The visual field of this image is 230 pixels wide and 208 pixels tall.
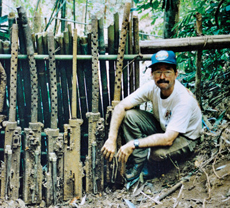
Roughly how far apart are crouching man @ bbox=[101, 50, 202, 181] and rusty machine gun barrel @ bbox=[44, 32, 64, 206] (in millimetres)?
513

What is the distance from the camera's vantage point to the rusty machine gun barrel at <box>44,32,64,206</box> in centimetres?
283

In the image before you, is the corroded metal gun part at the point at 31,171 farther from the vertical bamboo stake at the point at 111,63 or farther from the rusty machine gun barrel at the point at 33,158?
the vertical bamboo stake at the point at 111,63

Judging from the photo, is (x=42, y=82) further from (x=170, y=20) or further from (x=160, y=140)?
(x=170, y=20)

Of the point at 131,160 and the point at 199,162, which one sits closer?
the point at 199,162

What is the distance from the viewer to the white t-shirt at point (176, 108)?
8.37ft

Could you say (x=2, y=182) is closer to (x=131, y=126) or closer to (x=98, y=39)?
(x=131, y=126)

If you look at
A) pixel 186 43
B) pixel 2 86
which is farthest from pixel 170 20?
pixel 2 86

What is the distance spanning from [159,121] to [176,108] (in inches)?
14.4

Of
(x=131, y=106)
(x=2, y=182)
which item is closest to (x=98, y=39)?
(x=131, y=106)

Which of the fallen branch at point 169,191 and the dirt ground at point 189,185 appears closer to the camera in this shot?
the dirt ground at point 189,185

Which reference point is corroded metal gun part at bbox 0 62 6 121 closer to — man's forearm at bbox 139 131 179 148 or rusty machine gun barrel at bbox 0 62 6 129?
rusty machine gun barrel at bbox 0 62 6 129

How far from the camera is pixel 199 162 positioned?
2.74 metres

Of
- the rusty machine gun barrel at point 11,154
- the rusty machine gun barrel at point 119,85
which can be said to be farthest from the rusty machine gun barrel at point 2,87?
the rusty machine gun barrel at point 119,85

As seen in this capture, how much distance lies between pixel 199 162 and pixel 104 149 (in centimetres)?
101
